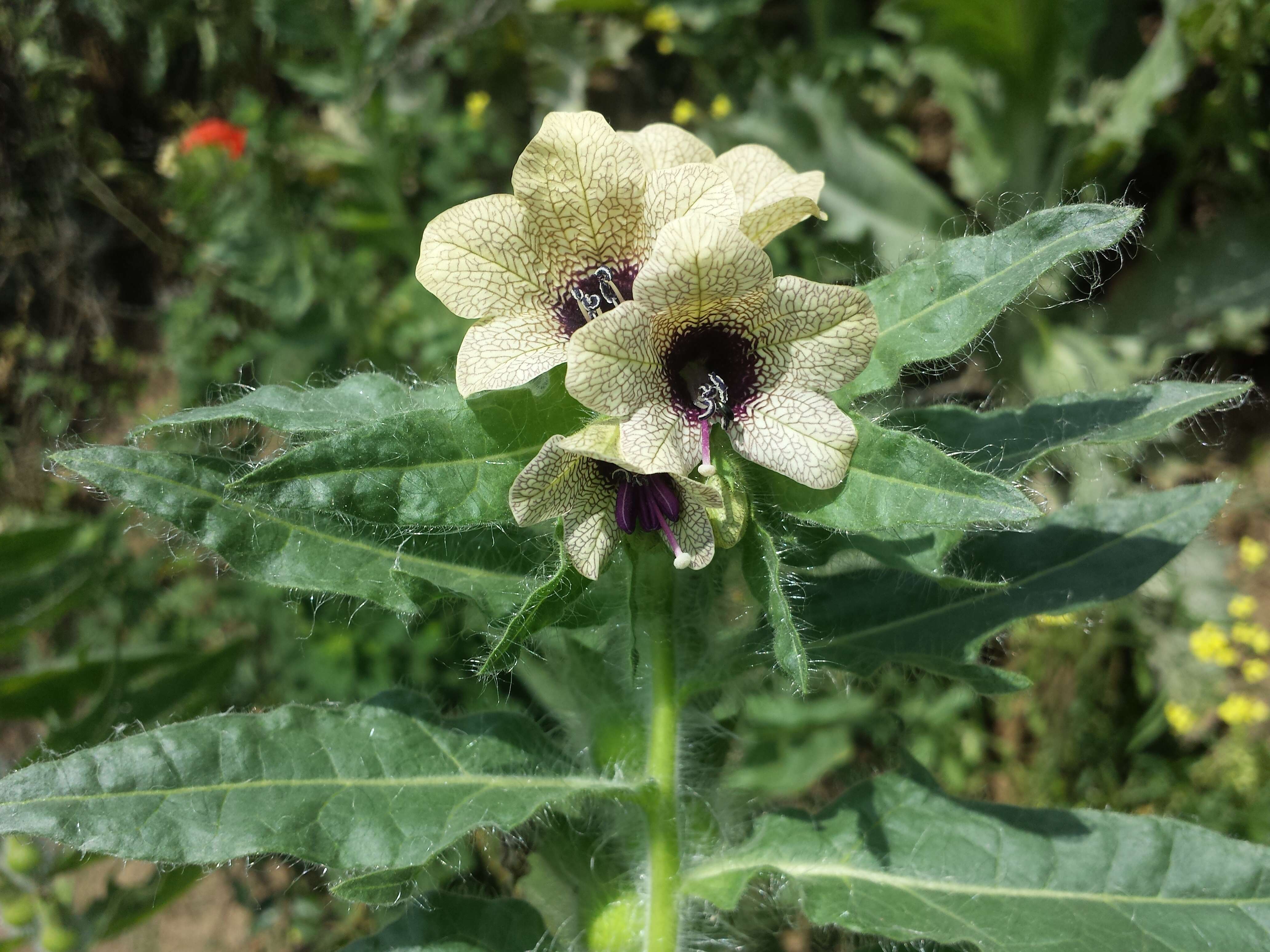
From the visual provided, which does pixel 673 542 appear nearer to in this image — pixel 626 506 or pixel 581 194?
pixel 626 506

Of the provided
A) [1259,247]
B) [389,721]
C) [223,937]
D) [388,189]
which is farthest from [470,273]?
[1259,247]

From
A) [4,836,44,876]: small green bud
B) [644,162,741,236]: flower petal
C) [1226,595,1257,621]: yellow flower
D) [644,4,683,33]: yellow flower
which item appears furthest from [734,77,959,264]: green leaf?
[4,836,44,876]: small green bud

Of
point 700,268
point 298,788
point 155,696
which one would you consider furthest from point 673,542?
point 155,696

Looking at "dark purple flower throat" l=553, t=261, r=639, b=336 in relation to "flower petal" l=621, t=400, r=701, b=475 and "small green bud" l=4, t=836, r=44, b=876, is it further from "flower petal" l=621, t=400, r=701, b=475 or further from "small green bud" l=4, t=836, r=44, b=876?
"small green bud" l=4, t=836, r=44, b=876

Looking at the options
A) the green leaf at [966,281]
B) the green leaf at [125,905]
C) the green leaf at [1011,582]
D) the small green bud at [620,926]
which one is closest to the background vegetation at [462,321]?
the green leaf at [125,905]

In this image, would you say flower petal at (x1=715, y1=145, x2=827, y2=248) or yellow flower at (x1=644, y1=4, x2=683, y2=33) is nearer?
flower petal at (x1=715, y1=145, x2=827, y2=248)

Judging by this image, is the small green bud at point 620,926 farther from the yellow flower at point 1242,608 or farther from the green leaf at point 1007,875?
the yellow flower at point 1242,608

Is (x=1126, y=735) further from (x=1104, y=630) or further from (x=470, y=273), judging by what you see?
(x=470, y=273)
